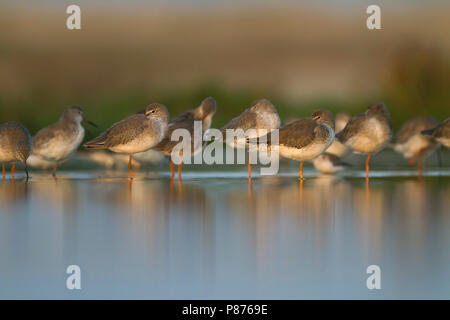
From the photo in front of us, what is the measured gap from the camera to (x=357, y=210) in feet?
26.0

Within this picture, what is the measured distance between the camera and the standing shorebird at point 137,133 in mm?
10836

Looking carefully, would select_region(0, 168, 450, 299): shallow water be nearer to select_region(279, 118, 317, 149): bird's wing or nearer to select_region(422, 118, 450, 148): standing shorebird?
select_region(279, 118, 317, 149): bird's wing

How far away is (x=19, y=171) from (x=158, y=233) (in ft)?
24.9

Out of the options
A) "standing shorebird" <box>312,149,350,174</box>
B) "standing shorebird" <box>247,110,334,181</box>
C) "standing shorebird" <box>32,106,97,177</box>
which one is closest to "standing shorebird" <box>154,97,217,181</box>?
"standing shorebird" <box>247,110,334,181</box>

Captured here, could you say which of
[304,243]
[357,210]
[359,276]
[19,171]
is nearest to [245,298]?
[359,276]

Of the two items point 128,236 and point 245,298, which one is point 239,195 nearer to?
point 128,236

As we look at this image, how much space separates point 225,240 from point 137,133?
16.2 feet

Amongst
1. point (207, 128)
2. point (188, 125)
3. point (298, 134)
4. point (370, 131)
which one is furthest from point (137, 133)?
point (370, 131)

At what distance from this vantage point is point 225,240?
20.5 feet

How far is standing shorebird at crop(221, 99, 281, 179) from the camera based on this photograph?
1130cm

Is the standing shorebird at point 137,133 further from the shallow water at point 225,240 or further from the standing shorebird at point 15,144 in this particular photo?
the standing shorebird at point 15,144

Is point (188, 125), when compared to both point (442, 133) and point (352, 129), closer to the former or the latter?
point (352, 129)

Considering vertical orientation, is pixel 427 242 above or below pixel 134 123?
below

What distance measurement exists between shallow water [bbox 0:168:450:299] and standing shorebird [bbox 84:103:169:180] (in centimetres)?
84
